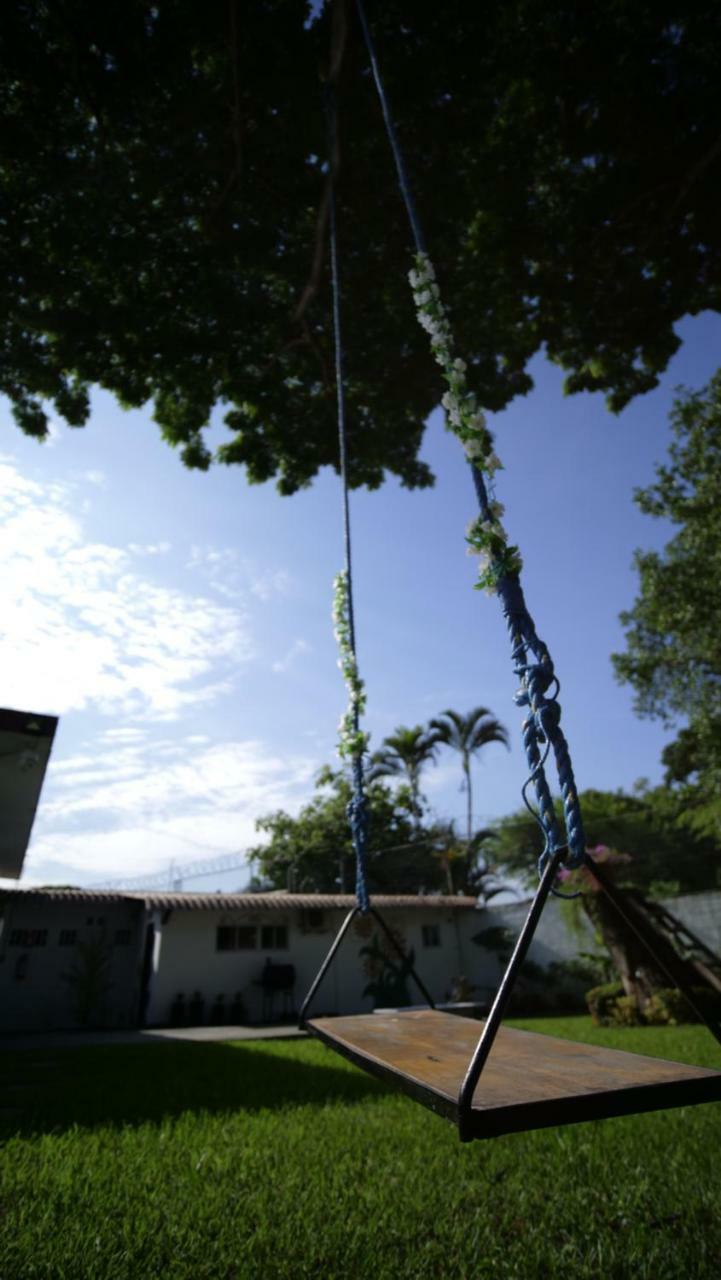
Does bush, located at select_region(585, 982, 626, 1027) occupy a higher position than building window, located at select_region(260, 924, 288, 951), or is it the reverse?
building window, located at select_region(260, 924, 288, 951)

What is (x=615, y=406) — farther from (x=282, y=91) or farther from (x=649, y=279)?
(x=282, y=91)

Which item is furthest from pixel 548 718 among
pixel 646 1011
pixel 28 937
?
pixel 28 937

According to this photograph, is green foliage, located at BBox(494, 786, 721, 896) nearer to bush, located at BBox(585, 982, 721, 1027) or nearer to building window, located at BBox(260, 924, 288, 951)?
building window, located at BBox(260, 924, 288, 951)

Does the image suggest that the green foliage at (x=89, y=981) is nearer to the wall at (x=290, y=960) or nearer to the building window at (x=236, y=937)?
the wall at (x=290, y=960)

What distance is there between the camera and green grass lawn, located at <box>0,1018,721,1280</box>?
2148 mm

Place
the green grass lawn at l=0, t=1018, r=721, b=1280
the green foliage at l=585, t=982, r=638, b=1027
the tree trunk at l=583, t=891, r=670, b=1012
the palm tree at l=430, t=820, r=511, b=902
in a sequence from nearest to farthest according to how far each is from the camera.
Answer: the green grass lawn at l=0, t=1018, r=721, b=1280 → the tree trunk at l=583, t=891, r=670, b=1012 → the green foliage at l=585, t=982, r=638, b=1027 → the palm tree at l=430, t=820, r=511, b=902

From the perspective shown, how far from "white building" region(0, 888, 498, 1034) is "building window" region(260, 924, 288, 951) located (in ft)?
0.08

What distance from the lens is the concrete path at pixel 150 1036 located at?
1009 centimetres

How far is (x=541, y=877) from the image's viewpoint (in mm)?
1339

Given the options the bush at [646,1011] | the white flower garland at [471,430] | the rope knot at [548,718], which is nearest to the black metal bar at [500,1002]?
the rope knot at [548,718]

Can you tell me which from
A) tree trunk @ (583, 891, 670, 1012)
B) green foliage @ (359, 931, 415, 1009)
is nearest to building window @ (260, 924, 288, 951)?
green foliage @ (359, 931, 415, 1009)

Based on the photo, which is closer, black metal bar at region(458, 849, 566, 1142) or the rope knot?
black metal bar at region(458, 849, 566, 1142)

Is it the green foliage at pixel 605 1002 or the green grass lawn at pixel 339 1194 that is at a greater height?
the green foliage at pixel 605 1002

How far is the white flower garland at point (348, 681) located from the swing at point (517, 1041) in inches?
51.1
